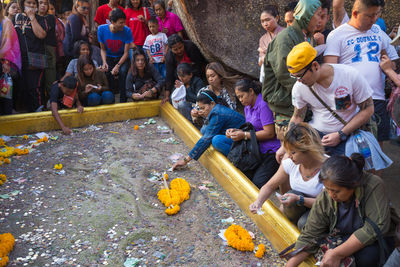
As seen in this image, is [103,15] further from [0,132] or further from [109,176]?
[109,176]

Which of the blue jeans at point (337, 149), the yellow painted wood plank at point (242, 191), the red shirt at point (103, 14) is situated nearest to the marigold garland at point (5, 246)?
the yellow painted wood plank at point (242, 191)

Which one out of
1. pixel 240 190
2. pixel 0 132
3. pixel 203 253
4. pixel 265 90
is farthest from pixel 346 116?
pixel 0 132

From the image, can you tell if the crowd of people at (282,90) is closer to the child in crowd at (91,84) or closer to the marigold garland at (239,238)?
the child in crowd at (91,84)

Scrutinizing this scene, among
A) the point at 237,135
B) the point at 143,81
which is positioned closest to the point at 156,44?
the point at 143,81

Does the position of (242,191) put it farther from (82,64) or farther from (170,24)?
(170,24)

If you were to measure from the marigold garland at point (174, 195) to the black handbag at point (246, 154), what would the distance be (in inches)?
24.9

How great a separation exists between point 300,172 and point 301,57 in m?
0.93

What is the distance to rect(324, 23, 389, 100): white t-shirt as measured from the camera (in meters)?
3.56

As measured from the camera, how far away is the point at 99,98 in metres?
6.58

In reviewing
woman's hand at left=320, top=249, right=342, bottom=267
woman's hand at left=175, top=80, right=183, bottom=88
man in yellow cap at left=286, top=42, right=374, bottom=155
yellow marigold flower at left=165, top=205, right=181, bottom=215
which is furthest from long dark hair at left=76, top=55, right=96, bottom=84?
woman's hand at left=320, top=249, right=342, bottom=267

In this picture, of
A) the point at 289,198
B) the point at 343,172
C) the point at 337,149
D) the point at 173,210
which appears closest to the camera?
the point at 343,172

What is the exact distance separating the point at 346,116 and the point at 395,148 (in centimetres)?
261

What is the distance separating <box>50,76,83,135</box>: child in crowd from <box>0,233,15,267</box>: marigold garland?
108 inches

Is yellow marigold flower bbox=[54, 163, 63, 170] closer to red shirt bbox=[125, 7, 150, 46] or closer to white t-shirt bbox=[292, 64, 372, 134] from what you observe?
white t-shirt bbox=[292, 64, 372, 134]
